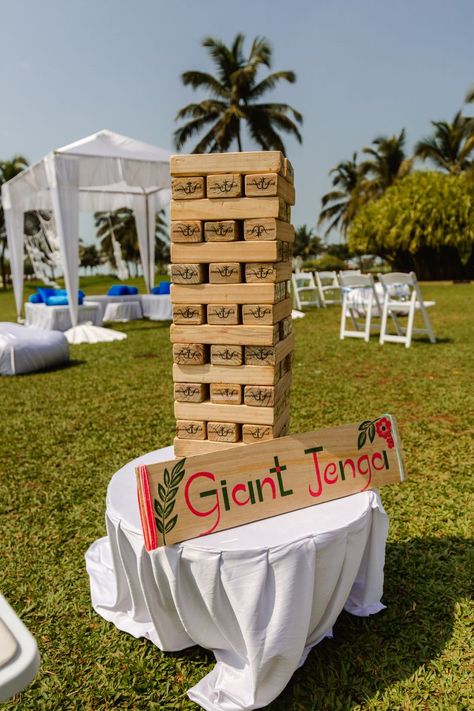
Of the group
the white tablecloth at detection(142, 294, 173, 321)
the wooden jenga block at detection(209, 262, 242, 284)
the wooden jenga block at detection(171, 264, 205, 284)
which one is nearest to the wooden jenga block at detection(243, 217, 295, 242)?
the wooden jenga block at detection(209, 262, 242, 284)

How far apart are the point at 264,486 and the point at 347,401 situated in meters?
3.66

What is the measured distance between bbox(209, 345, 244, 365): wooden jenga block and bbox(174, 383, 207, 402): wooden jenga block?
13cm

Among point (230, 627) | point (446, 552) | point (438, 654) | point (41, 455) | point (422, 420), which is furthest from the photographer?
point (422, 420)

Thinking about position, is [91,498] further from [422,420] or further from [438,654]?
[422,420]

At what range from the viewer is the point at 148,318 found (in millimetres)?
13883

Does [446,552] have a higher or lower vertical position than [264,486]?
lower

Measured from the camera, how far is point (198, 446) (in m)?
2.09

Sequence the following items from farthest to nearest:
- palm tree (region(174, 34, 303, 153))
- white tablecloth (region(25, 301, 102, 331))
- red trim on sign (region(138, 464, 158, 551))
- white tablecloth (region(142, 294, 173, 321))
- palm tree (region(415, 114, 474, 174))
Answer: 1. palm tree (region(415, 114, 474, 174))
2. palm tree (region(174, 34, 303, 153))
3. white tablecloth (region(142, 294, 173, 321))
4. white tablecloth (region(25, 301, 102, 331))
5. red trim on sign (region(138, 464, 158, 551))

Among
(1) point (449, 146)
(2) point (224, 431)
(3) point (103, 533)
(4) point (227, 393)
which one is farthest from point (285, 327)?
(1) point (449, 146)

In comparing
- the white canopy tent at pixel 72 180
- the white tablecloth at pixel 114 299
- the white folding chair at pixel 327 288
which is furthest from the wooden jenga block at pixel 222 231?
the white tablecloth at pixel 114 299

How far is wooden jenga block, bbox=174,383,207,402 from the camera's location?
205 centimetres

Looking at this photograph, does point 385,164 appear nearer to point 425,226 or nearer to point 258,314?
point 425,226

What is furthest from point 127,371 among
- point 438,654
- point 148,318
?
point 148,318

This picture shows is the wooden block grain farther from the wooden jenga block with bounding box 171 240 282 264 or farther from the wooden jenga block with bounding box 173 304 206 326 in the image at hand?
the wooden jenga block with bounding box 171 240 282 264
